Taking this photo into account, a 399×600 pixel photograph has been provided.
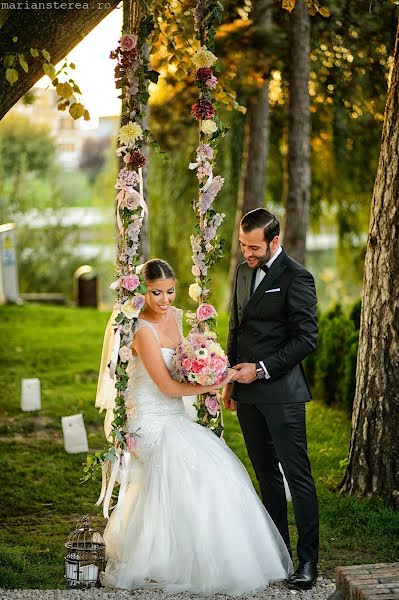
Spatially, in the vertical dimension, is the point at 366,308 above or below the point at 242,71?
below

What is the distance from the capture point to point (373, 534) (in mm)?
6246

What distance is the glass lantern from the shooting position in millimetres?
5215

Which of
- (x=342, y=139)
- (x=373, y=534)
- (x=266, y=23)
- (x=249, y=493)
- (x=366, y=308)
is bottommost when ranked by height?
A: (x=373, y=534)

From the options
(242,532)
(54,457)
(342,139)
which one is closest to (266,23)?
(342,139)

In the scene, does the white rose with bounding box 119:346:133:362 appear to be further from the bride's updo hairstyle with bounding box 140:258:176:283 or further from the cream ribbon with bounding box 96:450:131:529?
the cream ribbon with bounding box 96:450:131:529

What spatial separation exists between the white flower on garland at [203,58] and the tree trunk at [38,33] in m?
0.68

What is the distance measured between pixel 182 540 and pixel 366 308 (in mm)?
2338

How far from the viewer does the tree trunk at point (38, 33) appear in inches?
218

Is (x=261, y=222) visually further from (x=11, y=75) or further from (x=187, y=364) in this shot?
(x=11, y=75)

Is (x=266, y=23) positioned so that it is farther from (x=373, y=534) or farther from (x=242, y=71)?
(x=373, y=534)

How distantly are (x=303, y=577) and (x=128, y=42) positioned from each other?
2863 mm

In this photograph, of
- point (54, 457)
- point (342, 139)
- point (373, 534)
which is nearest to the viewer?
point (373, 534)

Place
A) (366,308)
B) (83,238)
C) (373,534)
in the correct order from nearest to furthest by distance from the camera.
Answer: (373,534) < (366,308) < (83,238)

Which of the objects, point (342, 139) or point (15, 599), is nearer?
point (15, 599)
